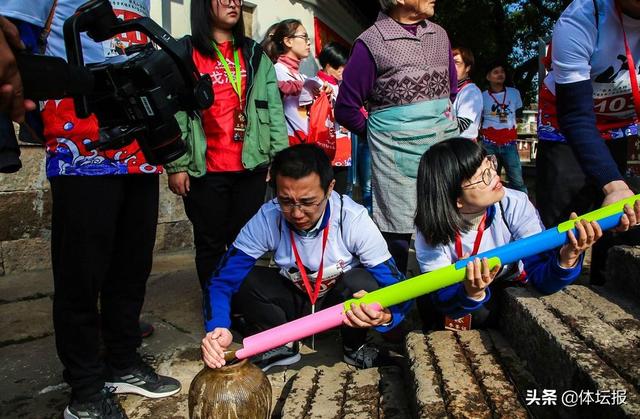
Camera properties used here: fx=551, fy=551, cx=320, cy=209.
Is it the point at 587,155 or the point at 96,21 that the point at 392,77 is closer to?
the point at 587,155

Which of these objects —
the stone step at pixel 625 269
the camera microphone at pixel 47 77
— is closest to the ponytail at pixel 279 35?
the stone step at pixel 625 269

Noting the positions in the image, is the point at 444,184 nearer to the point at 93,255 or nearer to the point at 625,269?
the point at 625,269

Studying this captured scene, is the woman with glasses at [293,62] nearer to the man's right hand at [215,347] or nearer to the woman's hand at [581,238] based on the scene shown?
the man's right hand at [215,347]

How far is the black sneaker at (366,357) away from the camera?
2.51 m

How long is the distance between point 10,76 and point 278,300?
68.2 inches

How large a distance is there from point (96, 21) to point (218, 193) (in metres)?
1.25

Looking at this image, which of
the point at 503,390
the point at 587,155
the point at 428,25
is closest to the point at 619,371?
the point at 503,390

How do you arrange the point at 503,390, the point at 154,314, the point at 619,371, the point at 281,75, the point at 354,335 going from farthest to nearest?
the point at 281,75 → the point at 154,314 → the point at 354,335 → the point at 503,390 → the point at 619,371

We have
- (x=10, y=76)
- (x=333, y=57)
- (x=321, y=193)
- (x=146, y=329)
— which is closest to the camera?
(x=10, y=76)

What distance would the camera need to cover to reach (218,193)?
9.00 feet

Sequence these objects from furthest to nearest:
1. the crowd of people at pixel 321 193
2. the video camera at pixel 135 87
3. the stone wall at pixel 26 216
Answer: the stone wall at pixel 26 216, the crowd of people at pixel 321 193, the video camera at pixel 135 87

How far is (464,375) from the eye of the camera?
199 centimetres

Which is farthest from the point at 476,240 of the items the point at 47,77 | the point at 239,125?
the point at 47,77

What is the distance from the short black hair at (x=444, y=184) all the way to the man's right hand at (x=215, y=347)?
0.96m
